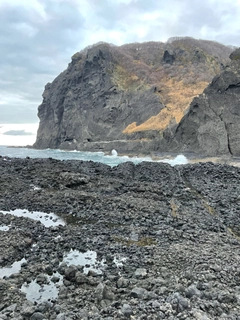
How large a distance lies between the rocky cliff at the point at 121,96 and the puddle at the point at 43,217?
7390 cm

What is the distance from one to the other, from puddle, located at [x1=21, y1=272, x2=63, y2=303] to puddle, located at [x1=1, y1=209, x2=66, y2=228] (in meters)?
6.01

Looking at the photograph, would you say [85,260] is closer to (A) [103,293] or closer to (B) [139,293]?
(A) [103,293]

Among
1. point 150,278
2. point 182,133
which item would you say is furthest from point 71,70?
point 150,278

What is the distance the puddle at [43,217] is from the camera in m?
15.8

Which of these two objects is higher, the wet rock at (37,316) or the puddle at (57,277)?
the wet rock at (37,316)

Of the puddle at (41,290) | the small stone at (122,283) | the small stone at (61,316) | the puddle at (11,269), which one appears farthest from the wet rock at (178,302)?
the puddle at (11,269)

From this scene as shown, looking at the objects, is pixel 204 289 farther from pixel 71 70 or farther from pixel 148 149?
pixel 71 70

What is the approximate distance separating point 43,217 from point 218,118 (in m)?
60.3

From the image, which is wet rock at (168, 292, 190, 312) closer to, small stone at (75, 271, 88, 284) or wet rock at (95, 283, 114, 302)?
wet rock at (95, 283, 114, 302)

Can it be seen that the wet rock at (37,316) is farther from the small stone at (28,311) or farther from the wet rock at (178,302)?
the wet rock at (178,302)

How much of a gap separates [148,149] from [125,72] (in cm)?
5635

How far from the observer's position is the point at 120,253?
11492mm

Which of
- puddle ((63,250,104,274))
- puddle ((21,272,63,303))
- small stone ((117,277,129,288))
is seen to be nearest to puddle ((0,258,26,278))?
puddle ((21,272,63,303))

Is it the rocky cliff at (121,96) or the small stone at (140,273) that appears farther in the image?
the rocky cliff at (121,96)
